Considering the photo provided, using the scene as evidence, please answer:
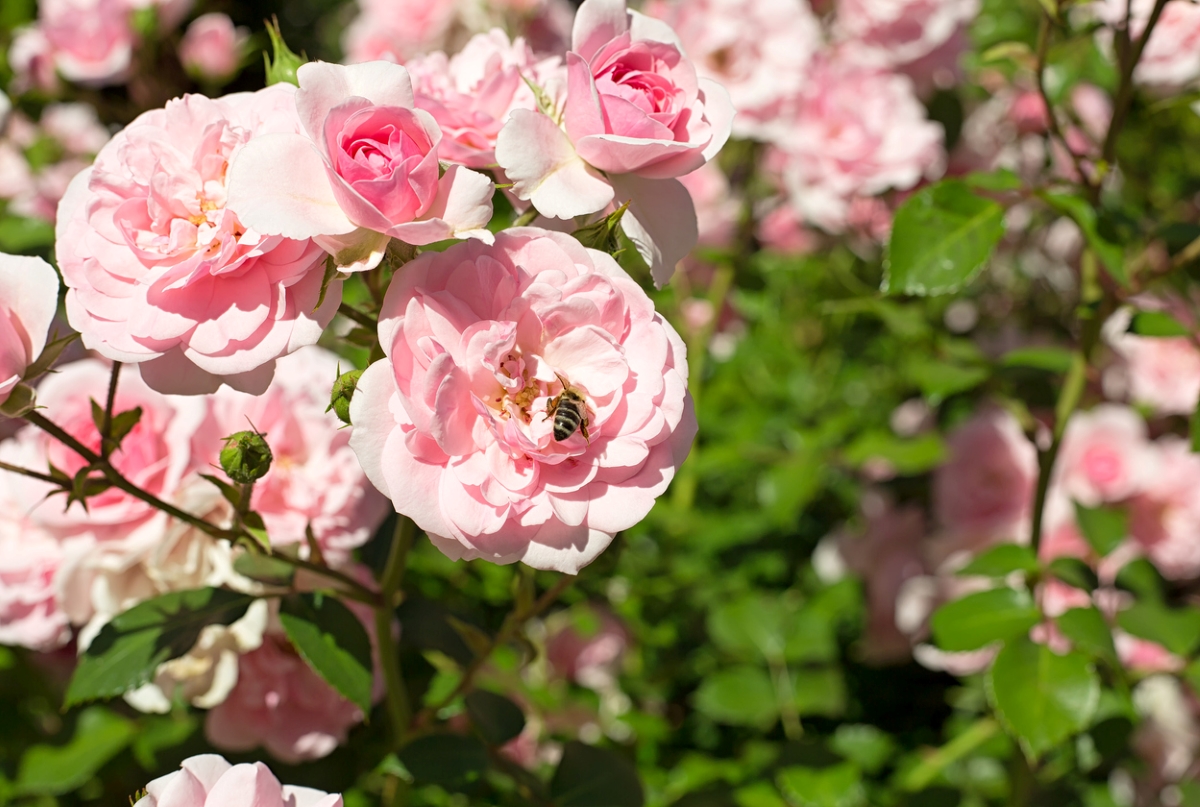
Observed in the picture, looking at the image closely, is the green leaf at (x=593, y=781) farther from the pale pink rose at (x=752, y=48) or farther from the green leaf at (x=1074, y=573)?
the pale pink rose at (x=752, y=48)

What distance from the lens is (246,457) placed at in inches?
30.1

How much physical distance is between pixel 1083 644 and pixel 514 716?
65cm

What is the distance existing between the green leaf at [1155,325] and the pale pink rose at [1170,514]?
50 centimetres

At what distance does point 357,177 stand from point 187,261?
0.15 m

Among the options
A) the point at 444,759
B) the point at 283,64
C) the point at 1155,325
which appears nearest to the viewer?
the point at 283,64

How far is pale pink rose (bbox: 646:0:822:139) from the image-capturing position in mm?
1747

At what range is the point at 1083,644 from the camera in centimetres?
111

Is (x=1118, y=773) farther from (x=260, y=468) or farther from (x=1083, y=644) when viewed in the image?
(x=260, y=468)

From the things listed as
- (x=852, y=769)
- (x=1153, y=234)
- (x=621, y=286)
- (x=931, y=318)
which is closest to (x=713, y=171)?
(x=931, y=318)

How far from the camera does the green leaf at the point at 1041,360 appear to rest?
4.39 ft

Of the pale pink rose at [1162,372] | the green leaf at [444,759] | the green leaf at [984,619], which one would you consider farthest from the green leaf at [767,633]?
the pale pink rose at [1162,372]

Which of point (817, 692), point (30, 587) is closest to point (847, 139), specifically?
point (817, 692)

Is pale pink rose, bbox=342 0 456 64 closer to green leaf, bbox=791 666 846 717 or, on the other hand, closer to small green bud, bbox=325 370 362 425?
green leaf, bbox=791 666 846 717

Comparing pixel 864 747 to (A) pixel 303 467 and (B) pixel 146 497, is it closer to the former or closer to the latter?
(A) pixel 303 467
